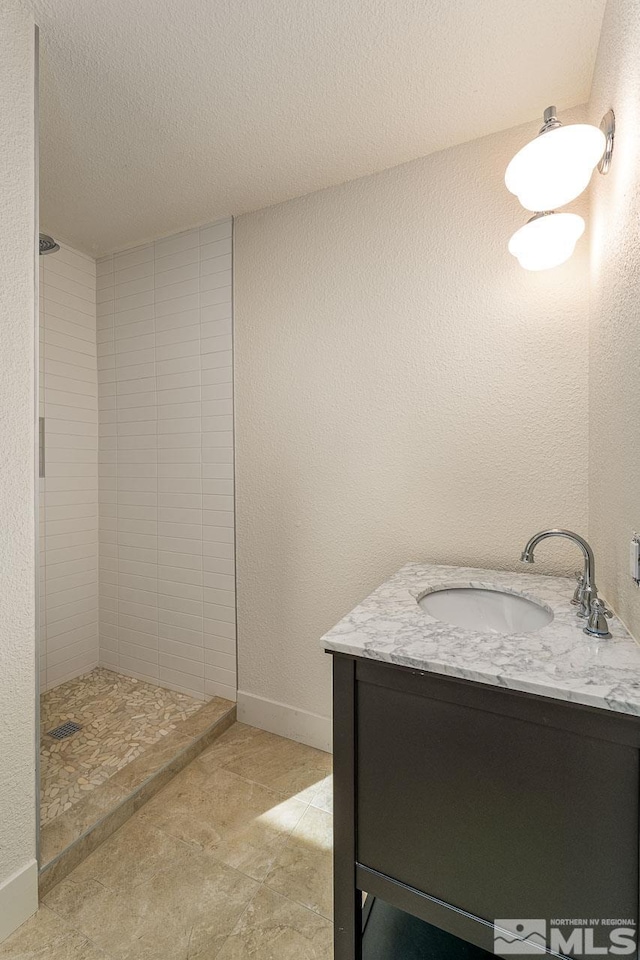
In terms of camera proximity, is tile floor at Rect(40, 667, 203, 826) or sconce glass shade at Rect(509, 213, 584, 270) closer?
sconce glass shade at Rect(509, 213, 584, 270)

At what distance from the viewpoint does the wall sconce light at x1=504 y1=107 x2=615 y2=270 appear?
115cm

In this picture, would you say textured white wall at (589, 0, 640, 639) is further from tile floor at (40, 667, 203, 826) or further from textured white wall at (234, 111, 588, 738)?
tile floor at (40, 667, 203, 826)

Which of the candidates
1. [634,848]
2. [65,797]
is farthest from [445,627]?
[65,797]

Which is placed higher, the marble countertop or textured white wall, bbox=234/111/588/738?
textured white wall, bbox=234/111/588/738

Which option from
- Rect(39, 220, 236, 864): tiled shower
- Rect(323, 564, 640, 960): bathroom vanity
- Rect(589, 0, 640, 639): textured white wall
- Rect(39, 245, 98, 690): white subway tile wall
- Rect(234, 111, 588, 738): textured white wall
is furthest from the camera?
Rect(39, 245, 98, 690): white subway tile wall

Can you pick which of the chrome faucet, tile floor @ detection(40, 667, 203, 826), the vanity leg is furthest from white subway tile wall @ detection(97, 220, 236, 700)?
the chrome faucet

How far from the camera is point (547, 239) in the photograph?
1.36 metres

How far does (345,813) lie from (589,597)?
797 mm

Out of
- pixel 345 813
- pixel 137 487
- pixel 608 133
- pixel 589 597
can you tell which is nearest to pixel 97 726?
pixel 137 487

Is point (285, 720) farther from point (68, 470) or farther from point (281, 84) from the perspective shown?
point (281, 84)

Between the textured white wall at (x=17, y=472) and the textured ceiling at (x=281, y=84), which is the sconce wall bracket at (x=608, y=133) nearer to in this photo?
the textured ceiling at (x=281, y=84)

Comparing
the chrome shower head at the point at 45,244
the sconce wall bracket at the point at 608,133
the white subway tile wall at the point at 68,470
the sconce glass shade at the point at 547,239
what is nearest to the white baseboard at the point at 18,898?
the white subway tile wall at the point at 68,470

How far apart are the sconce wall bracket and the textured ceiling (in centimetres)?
32

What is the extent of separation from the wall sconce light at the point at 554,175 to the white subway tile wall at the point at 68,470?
240 centimetres
